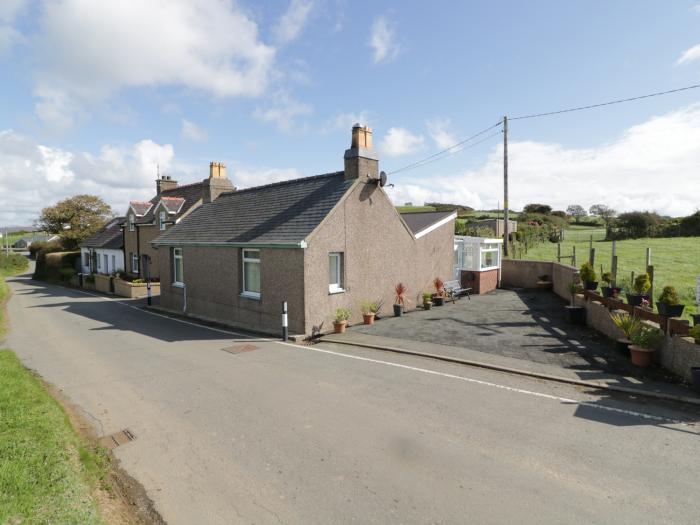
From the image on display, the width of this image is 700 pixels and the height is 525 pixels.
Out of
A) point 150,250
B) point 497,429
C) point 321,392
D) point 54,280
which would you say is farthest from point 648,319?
point 54,280

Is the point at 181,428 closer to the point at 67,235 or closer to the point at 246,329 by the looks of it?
the point at 246,329

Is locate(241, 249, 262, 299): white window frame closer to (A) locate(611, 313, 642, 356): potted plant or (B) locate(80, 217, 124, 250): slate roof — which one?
(A) locate(611, 313, 642, 356): potted plant

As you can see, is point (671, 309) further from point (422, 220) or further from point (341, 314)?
point (422, 220)

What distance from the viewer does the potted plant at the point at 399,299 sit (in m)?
16.5

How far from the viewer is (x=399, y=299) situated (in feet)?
55.9

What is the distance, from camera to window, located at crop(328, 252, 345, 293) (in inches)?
582

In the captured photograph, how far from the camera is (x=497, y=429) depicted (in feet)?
21.0

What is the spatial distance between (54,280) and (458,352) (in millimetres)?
45433

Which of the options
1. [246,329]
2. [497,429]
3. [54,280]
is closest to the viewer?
[497,429]

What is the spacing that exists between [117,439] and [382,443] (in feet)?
13.3

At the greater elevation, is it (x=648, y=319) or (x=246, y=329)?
(x=648, y=319)

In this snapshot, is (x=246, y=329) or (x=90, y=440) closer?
(x=90, y=440)

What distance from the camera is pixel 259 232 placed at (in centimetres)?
1580

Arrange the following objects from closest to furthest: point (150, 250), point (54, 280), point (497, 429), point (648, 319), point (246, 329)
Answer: point (497, 429)
point (648, 319)
point (246, 329)
point (150, 250)
point (54, 280)
